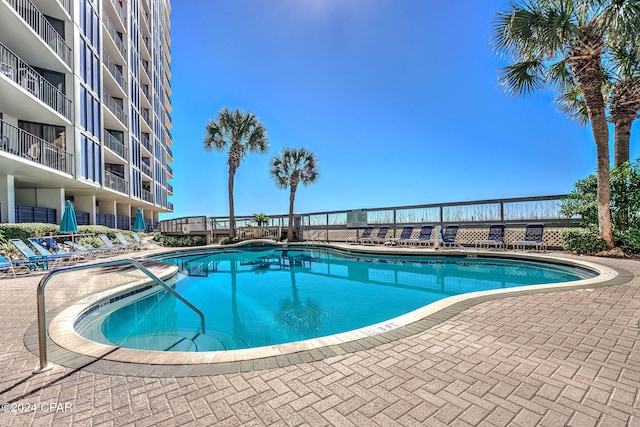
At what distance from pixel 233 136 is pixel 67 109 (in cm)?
783

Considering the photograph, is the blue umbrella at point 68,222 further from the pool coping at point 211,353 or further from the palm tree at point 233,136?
the pool coping at point 211,353

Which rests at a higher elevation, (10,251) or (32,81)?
(32,81)

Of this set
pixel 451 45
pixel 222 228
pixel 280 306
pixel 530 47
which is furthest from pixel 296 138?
pixel 280 306

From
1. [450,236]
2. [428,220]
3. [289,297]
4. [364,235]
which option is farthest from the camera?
[364,235]

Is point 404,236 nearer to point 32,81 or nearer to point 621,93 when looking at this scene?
point 621,93

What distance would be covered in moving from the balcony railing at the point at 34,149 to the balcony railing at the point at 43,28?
3.74m

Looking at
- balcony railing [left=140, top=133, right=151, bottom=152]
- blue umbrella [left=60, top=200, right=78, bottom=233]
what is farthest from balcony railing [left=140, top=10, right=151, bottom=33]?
blue umbrella [left=60, top=200, right=78, bottom=233]

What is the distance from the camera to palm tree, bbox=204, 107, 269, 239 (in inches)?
685

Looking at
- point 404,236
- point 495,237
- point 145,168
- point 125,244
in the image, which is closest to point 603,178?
point 495,237

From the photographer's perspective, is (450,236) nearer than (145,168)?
Yes

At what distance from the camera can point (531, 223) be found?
10586mm

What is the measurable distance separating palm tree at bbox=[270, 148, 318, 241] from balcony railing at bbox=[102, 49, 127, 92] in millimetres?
11392

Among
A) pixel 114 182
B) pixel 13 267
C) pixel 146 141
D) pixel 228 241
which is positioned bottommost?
pixel 228 241

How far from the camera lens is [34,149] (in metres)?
10.7
